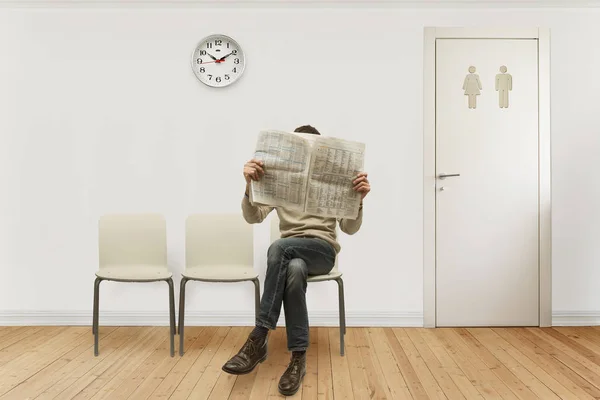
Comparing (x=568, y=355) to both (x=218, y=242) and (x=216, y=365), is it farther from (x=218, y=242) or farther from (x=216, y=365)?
(x=218, y=242)

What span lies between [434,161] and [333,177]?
1.21m

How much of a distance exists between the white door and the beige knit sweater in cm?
102

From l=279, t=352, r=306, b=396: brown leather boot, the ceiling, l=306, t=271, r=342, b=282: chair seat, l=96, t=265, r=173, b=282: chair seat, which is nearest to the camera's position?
l=279, t=352, r=306, b=396: brown leather boot

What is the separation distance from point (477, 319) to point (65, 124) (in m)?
3.04

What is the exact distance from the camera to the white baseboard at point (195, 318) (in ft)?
9.98

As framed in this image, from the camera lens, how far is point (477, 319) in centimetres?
304

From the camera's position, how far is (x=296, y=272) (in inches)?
83.4

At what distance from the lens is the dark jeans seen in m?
2.08

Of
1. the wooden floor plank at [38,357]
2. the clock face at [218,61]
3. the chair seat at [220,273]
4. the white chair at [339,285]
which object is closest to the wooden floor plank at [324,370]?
the white chair at [339,285]

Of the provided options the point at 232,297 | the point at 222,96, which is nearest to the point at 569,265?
the point at 232,297

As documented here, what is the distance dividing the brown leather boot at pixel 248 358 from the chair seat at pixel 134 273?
0.76 meters

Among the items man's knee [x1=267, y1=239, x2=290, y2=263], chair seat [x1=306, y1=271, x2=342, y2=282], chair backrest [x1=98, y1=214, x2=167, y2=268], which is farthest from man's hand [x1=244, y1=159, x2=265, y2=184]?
chair backrest [x1=98, y1=214, x2=167, y2=268]

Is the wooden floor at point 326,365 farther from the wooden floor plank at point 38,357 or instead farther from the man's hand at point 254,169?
the man's hand at point 254,169

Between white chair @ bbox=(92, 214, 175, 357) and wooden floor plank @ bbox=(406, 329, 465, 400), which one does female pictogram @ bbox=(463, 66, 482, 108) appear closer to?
wooden floor plank @ bbox=(406, 329, 465, 400)
